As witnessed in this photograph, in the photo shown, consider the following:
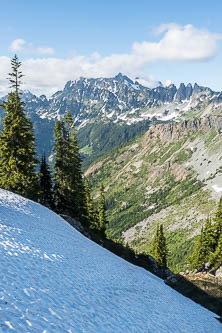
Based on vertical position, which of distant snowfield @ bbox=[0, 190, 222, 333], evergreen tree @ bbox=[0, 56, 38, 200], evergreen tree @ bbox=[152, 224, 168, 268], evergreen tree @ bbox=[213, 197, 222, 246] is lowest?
evergreen tree @ bbox=[152, 224, 168, 268]

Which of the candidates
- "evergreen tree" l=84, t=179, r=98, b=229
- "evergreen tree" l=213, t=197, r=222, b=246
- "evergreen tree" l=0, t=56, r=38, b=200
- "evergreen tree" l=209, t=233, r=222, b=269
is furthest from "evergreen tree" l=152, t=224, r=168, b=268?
"evergreen tree" l=0, t=56, r=38, b=200

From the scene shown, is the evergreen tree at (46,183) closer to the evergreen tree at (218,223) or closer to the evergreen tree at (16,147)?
the evergreen tree at (16,147)

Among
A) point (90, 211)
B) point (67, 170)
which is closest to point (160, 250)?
point (90, 211)

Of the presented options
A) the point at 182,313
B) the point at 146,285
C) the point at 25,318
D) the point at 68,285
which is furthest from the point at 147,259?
the point at 25,318

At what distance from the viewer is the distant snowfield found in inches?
428

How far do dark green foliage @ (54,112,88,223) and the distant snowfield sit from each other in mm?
19181

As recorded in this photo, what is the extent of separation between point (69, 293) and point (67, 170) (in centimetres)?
3282

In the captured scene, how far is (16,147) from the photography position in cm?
3606

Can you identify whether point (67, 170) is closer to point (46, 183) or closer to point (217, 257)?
point (46, 183)

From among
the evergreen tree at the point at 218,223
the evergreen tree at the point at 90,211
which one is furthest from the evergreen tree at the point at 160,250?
the evergreen tree at the point at 90,211

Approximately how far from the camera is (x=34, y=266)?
15.0 meters

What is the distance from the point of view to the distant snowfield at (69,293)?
10.9 metres

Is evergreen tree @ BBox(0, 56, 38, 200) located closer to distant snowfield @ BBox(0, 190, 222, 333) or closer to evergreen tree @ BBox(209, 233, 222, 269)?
distant snowfield @ BBox(0, 190, 222, 333)

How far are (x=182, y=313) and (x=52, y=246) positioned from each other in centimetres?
1171
